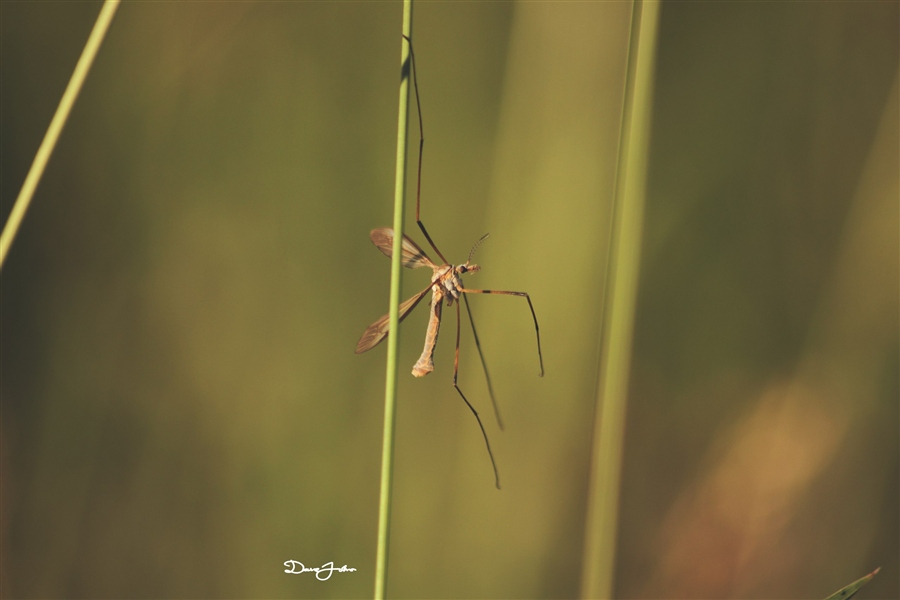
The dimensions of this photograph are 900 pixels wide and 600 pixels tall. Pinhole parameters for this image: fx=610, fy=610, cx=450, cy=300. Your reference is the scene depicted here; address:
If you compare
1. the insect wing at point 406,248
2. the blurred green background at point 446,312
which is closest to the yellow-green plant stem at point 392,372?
the insect wing at point 406,248

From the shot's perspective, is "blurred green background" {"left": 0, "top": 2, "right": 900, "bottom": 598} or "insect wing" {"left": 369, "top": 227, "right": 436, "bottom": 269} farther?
"blurred green background" {"left": 0, "top": 2, "right": 900, "bottom": 598}

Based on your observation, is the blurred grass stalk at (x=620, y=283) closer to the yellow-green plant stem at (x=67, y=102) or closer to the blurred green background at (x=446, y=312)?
the yellow-green plant stem at (x=67, y=102)

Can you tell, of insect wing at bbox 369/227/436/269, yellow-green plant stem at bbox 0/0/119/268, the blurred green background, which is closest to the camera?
yellow-green plant stem at bbox 0/0/119/268

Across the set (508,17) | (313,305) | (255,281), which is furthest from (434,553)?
(508,17)

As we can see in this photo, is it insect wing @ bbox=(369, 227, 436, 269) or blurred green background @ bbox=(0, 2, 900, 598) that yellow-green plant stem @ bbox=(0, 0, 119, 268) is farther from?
blurred green background @ bbox=(0, 2, 900, 598)

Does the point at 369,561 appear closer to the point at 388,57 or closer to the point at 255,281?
the point at 255,281

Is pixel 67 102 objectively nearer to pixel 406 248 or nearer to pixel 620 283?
pixel 620 283

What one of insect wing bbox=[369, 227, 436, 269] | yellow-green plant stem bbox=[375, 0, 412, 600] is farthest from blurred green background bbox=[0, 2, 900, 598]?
yellow-green plant stem bbox=[375, 0, 412, 600]
